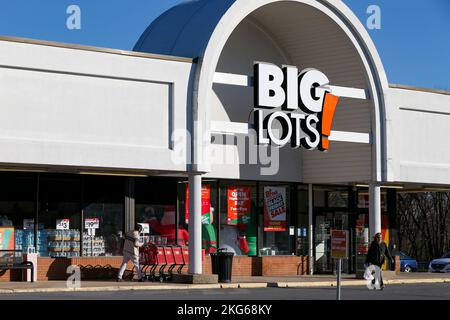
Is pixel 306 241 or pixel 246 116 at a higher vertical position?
pixel 246 116

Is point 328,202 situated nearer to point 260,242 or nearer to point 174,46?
point 260,242

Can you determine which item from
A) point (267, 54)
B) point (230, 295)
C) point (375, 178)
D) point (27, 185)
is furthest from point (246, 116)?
point (230, 295)

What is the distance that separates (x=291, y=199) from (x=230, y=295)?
1126 centimetres

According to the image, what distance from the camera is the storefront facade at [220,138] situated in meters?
27.5

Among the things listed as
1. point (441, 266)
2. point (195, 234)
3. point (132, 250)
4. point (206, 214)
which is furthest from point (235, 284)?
point (441, 266)

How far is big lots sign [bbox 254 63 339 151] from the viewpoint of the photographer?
99.8ft

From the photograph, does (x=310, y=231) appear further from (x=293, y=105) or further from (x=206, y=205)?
(x=293, y=105)

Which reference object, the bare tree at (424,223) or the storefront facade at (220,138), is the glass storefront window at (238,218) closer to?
the storefront facade at (220,138)

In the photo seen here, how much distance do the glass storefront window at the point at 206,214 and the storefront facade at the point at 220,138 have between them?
0.06m

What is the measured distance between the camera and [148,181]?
1254 inches

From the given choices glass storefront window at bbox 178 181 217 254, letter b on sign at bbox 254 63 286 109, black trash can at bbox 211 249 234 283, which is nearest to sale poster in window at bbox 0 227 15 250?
glass storefront window at bbox 178 181 217 254

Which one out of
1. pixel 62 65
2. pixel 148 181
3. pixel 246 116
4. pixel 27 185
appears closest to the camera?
pixel 62 65

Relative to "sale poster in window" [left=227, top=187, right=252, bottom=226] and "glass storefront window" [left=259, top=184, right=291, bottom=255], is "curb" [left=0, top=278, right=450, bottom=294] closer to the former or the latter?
"glass storefront window" [left=259, top=184, right=291, bottom=255]

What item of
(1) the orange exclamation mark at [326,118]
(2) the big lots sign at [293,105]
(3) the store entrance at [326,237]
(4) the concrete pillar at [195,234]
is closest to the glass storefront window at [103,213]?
(4) the concrete pillar at [195,234]
